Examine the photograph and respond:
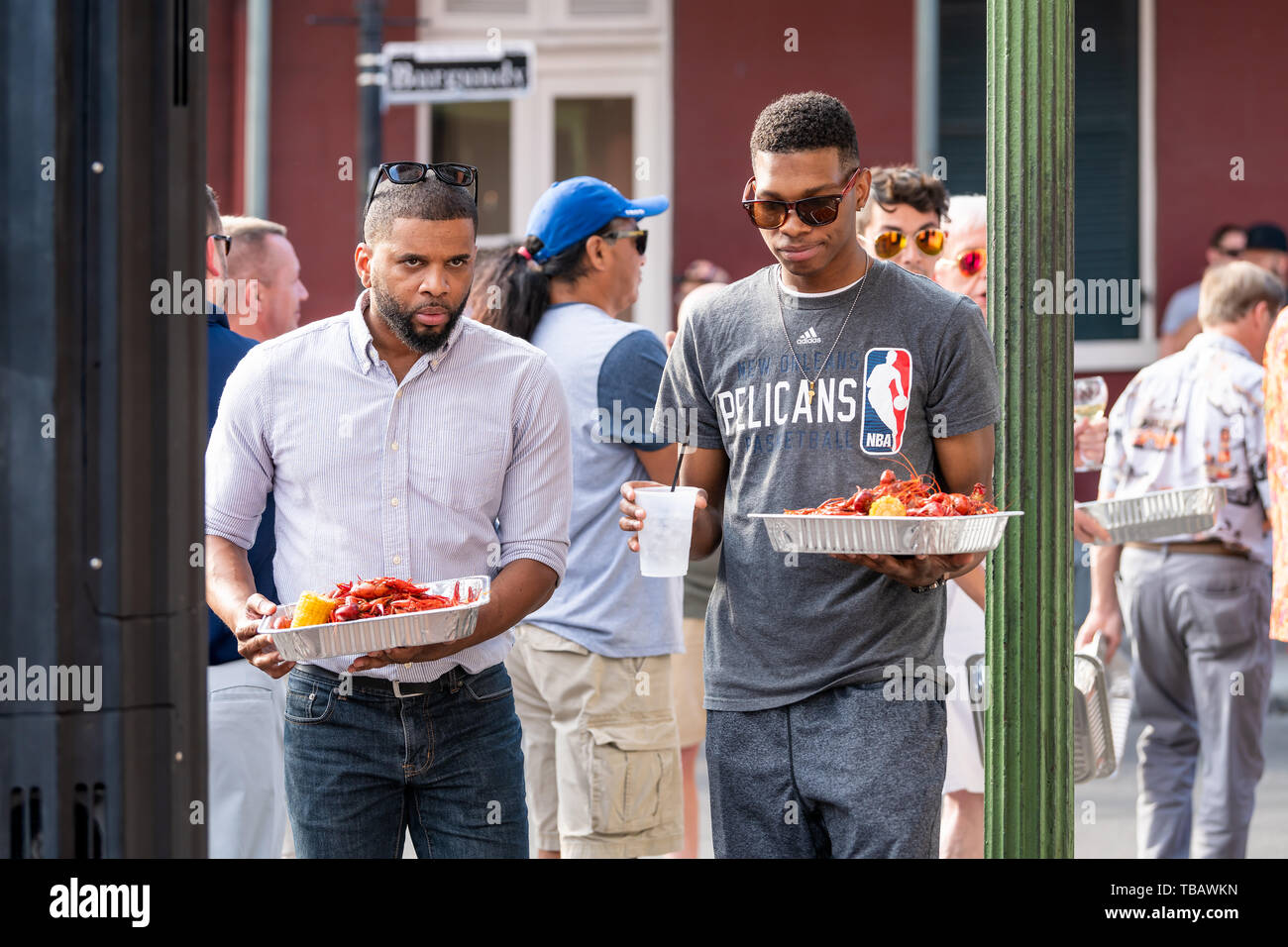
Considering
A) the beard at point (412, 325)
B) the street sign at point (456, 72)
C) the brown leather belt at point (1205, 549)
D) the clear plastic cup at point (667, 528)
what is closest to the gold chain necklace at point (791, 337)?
the clear plastic cup at point (667, 528)

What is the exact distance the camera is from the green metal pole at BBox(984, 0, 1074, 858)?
2.99 meters

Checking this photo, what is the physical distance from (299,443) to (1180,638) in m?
3.40

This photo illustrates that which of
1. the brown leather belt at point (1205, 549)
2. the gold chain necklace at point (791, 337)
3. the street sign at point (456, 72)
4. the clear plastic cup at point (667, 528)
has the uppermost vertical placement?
the street sign at point (456, 72)

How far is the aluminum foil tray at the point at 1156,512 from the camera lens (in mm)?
4402

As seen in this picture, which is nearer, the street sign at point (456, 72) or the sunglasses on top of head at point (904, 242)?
the sunglasses on top of head at point (904, 242)

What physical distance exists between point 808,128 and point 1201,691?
311cm

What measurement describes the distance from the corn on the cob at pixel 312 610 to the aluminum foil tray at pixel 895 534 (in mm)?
738

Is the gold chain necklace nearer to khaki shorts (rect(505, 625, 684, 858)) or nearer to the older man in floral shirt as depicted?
khaki shorts (rect(505, 625, 684, 858))

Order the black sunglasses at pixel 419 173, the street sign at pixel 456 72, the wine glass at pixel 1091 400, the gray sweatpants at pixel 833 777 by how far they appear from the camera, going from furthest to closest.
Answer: the street sign at pixel 456 72 < the wine glass at pixel 1091 400 < the black sunglasses at pixel 419 173 < the gray sweatpants at pixel 833 777

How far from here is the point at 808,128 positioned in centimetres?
306

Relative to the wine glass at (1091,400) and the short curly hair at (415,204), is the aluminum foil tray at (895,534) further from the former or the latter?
the wine glass at (1091,400)
